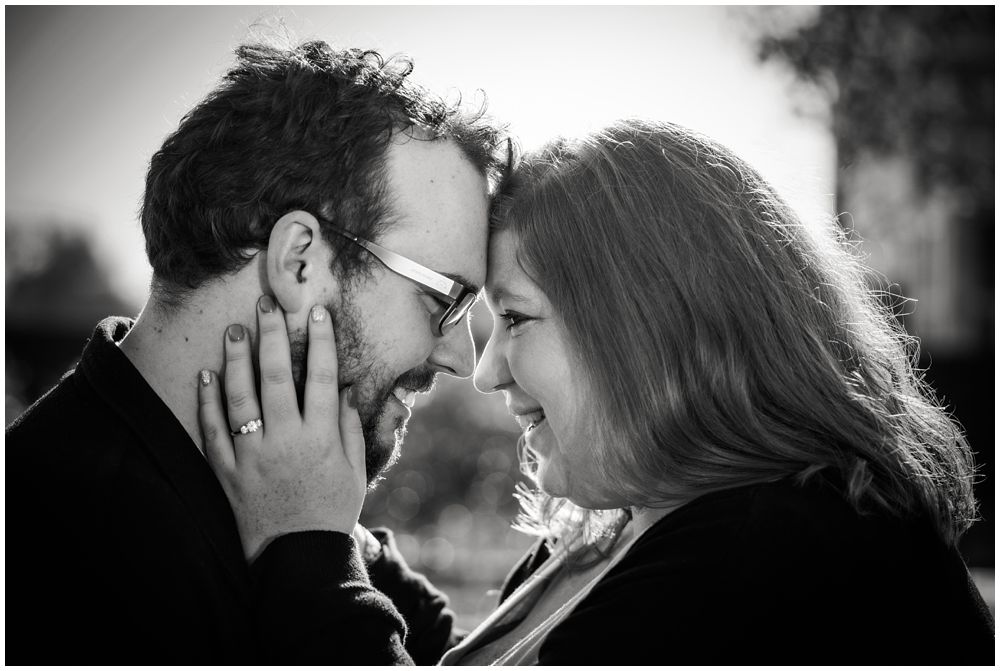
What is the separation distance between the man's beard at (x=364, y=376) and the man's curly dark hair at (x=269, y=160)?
193 mm

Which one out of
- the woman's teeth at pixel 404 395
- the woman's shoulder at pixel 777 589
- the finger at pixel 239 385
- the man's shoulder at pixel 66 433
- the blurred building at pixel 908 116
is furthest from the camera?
the blurred building at pixel 908 116

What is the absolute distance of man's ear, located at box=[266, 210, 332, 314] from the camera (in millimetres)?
2584

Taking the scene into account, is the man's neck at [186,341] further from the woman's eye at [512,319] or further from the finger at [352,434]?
the woman's eye at [512,319]

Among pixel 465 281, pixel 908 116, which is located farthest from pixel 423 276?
pixel 908 116

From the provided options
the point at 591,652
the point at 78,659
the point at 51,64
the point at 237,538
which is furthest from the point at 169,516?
the point at 51,64

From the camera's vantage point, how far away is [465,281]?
277 centimetres

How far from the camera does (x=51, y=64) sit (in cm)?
572

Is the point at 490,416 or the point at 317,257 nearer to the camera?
the point at 317,257

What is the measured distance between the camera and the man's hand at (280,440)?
92.7 inches

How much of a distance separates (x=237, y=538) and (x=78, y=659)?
47 centimetres

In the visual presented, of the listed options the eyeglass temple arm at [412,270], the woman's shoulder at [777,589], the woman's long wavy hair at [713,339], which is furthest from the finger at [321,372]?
the woman's shoulder at [777,589]

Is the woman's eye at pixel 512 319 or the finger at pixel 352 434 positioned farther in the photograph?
the woman's eye at pixel 512 319

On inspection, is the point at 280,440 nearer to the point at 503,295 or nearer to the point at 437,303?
the point at 437,303

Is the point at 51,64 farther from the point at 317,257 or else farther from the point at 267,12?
the point at 317,257
